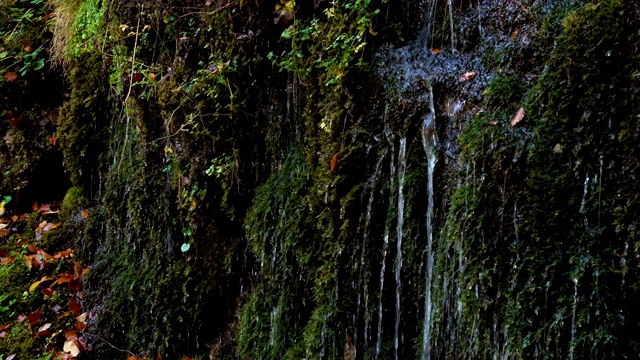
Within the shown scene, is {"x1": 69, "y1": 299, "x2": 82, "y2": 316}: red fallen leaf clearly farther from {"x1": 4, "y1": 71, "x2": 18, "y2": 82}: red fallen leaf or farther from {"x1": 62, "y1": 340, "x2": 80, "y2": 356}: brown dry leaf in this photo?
{"x1": 4, "y1": 71, "x2": 18, "y2": 82}: red fallen leaf

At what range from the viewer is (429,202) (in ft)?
9.14

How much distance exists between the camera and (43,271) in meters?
5.21

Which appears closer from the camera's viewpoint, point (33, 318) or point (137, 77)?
point (137, 77)

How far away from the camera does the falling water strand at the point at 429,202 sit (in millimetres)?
2723

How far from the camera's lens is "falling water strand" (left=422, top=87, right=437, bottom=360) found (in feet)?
8.93

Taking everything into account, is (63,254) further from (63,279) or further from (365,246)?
(365,246)

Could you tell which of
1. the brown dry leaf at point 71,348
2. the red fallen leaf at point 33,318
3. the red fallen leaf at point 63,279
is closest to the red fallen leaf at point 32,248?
the red fallen leaf at point 63,279

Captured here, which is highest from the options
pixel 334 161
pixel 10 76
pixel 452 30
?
pixel 10 76

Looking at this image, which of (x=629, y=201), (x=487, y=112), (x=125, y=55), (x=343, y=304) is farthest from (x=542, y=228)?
(x=125, y=55)

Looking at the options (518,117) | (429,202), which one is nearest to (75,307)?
(429,202)

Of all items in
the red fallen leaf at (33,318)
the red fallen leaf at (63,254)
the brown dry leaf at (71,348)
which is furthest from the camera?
the red fallen leaf at (63,254)

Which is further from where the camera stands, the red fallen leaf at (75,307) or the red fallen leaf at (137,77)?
the red fallen leaf at (75,307)

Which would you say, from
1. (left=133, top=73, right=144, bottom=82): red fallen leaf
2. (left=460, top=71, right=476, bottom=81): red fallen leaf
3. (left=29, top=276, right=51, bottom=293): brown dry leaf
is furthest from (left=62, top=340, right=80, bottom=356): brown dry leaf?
(left=460, top=71, right=476, bottom=81): red fallen leaf

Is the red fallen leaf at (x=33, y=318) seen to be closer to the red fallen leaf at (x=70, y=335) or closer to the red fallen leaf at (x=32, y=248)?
the red fallen leaf at (x=70, y=335)
